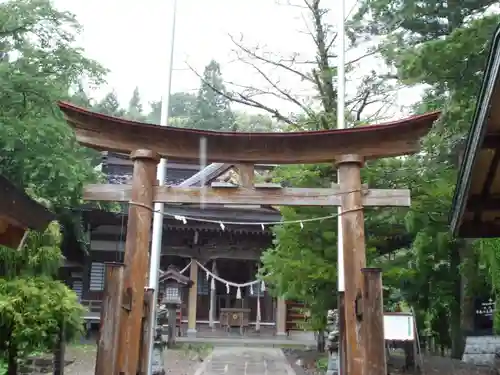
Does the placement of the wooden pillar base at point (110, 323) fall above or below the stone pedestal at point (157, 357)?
above

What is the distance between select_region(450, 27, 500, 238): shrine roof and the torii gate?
3.74 feet

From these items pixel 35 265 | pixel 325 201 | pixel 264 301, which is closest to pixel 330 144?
pixel 325 201

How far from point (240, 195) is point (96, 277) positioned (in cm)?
1483

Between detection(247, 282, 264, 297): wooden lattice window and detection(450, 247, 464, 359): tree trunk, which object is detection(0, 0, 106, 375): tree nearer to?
detection(247, 282, 264, 297): wooden lattice window

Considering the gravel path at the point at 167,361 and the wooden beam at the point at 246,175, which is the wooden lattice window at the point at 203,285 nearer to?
the gravel path at the point at 167,361

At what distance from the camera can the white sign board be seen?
9.19 metres

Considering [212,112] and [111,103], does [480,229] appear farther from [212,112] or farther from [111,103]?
[111,103]

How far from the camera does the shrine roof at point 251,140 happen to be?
23.4 feet

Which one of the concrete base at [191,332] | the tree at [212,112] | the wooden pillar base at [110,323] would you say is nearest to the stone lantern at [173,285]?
the concrete base at [191,332]

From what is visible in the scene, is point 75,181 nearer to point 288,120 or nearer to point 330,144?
point 288,120

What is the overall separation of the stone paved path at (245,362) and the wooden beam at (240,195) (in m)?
6.36

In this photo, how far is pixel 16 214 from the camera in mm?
4773

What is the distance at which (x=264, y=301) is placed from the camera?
22.3 meters

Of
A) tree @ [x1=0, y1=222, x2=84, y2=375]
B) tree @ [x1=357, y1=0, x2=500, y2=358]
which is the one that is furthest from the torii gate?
tree @ [x1=357, y1=0, x2=500, y2=358]
